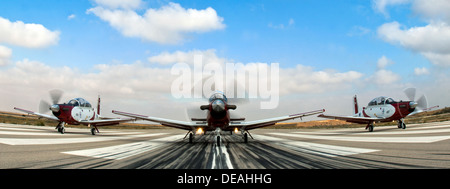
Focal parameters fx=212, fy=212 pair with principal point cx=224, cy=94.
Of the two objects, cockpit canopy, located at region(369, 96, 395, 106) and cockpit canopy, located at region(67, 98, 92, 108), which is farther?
cockpit canopy, located at region(369, 96, 395, 106)

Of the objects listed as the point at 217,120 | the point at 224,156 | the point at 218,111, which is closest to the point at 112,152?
the point at 224,156

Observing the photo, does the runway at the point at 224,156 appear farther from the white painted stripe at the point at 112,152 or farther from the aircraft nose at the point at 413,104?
the aircraft nose at the point at 413,104

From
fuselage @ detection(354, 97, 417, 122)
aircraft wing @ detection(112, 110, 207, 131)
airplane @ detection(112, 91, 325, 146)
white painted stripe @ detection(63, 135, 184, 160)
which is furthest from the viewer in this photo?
fuselage @ detection(354, 97, 417, 122)

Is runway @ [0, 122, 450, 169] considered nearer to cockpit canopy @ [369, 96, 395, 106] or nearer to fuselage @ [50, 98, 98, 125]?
fuselage @ [50, 98, 98, 125]

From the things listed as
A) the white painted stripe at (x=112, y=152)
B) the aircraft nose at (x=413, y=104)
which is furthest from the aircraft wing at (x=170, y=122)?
the aircraft nose at (x=413, y=104)

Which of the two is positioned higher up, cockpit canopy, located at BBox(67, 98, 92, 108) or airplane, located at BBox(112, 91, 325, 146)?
cockpit canopy, located at BBox(67, 98, 92, 108)

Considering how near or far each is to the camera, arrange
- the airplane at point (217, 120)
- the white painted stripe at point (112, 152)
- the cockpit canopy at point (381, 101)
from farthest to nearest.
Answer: the cockpit canopy at point (381, 101) → the airplane at point (217, 120) → the white painted stripe at point (112, 152)

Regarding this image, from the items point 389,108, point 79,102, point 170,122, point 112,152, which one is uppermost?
point 79,102

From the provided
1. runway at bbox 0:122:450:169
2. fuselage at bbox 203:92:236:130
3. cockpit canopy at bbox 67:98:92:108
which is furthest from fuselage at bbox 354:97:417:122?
cockpit canopy at bbox 67:98:92:108

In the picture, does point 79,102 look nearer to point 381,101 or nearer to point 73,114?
point 73,114
